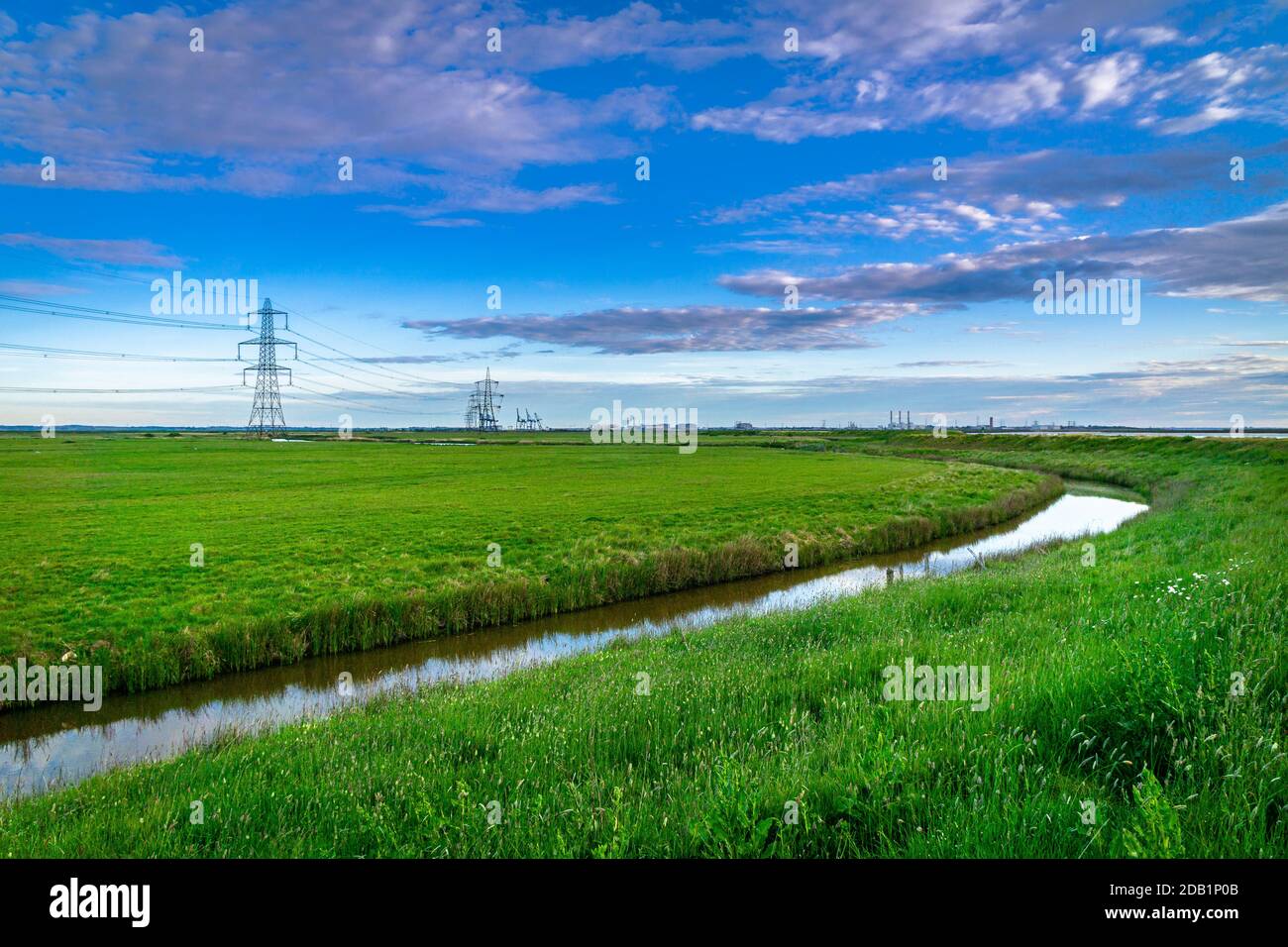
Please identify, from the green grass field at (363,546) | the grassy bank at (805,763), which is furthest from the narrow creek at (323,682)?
the grassy bank at (805,763)

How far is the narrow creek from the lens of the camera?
13.0m

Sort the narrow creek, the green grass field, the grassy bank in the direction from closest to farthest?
the grassy bank
the narrow creek
the green grass field

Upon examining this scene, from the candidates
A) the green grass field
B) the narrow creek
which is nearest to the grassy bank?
the narrow creek

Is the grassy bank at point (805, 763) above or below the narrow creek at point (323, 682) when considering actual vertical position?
above

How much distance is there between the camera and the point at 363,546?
29328 millimetres

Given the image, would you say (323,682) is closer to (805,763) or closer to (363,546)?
(363,546)

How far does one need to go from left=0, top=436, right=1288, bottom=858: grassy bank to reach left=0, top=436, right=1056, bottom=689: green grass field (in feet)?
28.6

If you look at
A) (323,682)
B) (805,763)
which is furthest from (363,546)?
(805,763)

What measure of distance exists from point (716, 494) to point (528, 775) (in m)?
45.2

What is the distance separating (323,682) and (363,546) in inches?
503

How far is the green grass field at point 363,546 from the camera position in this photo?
1862 centimetres

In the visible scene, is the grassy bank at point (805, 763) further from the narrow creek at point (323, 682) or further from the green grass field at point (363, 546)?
the green grass field at point (363, 546)

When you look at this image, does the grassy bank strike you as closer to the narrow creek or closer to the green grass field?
the narrow creek

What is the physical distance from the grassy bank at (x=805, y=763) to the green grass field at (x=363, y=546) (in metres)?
8.71
